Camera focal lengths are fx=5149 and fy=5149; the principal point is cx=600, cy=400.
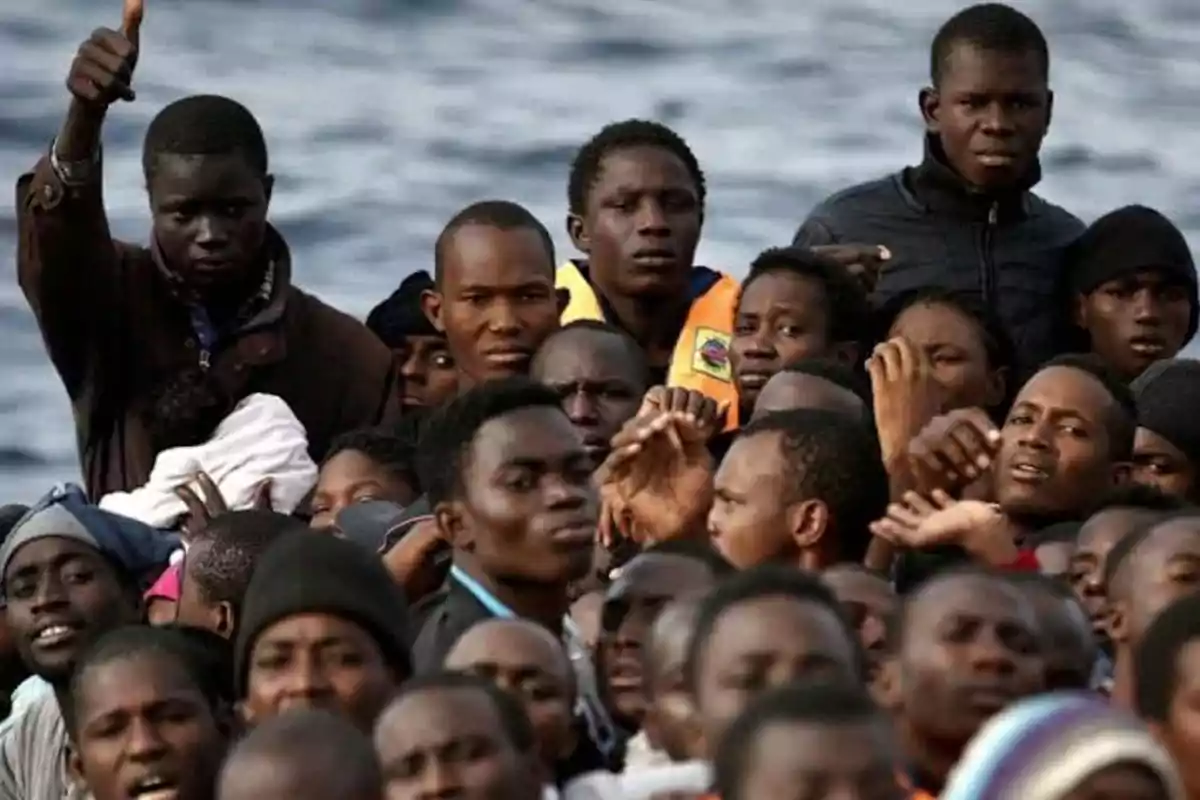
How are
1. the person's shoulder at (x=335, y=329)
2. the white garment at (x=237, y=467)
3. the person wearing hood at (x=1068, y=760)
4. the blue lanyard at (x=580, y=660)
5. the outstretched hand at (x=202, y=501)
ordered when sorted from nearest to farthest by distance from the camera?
the person wearing hood at (x=1068, y=760), the blue lanyard at (x=580, y=660), the outstretched hand at (x=202, y=501), the white garment at (x=237, y=467), the person's shoulder at (x=335, y=329)

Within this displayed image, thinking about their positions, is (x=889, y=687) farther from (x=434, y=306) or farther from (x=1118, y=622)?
(x=434, y=306)

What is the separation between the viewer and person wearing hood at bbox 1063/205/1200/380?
37.0 feet

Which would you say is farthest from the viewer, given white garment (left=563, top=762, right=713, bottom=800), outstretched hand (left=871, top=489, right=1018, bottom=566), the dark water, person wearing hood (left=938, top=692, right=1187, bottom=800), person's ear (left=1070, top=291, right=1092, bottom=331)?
the dark water

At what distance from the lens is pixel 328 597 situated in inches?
354

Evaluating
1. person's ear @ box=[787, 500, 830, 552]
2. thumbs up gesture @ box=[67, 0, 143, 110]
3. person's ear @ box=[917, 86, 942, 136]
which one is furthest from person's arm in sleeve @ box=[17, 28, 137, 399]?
person's ear @ box=[917, 86, 942, 136]

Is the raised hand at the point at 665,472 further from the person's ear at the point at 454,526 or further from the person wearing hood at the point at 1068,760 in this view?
the person wearing hood at the point at 1068,760

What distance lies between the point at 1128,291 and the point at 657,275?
3.49ft

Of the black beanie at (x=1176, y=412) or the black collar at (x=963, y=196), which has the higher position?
the black collar at (x=963, y=196)

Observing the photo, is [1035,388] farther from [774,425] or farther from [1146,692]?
[1146,692]

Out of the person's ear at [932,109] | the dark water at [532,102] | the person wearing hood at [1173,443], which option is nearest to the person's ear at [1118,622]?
the person wearing hood at [1173,443]

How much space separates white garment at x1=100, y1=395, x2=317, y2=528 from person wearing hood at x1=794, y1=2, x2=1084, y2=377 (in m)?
1.38

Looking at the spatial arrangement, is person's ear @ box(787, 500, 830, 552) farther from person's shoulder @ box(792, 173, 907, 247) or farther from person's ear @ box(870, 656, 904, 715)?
person's shoulder @ box(792, 173, 907, 247)

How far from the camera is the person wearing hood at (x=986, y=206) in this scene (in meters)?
11.4

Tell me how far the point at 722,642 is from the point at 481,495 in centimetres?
120
